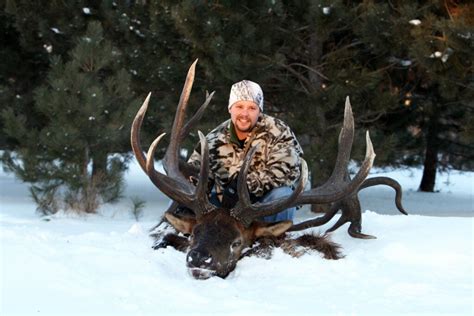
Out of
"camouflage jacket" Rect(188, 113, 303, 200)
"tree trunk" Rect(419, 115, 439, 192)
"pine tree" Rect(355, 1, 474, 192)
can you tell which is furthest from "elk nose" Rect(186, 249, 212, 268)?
"tree trunk" Rect(419, 115, 439, 192)

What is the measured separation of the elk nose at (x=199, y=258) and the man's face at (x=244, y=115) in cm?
153

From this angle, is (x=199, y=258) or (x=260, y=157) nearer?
(x=199, y=258)

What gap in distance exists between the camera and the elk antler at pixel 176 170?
424cm

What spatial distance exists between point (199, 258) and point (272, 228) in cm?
72

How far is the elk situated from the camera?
3902 millimetres

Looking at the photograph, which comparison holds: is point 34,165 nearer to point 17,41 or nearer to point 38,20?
point 38,20

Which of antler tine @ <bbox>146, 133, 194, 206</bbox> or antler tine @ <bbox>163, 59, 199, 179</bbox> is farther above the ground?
antler tine @ <bbox>163, 59, 199, 179</bbox>

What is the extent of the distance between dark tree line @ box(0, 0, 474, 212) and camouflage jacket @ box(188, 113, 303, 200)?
2.36 metres

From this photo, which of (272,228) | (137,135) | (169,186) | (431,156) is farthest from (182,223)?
(431,156)

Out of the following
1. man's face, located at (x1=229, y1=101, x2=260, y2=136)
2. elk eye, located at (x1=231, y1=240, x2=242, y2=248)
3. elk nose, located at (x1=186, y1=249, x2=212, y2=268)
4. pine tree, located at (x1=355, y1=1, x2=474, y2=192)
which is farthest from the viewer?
pine tree, located at (x1=355, y1=1, x2=474, y2=192)

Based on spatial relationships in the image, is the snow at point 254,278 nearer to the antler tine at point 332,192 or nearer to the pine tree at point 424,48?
the antler tine at point 332,192

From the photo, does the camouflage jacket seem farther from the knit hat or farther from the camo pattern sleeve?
the knit hat

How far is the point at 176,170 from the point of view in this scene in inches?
194

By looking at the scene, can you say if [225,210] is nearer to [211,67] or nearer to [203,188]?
[203,188]
